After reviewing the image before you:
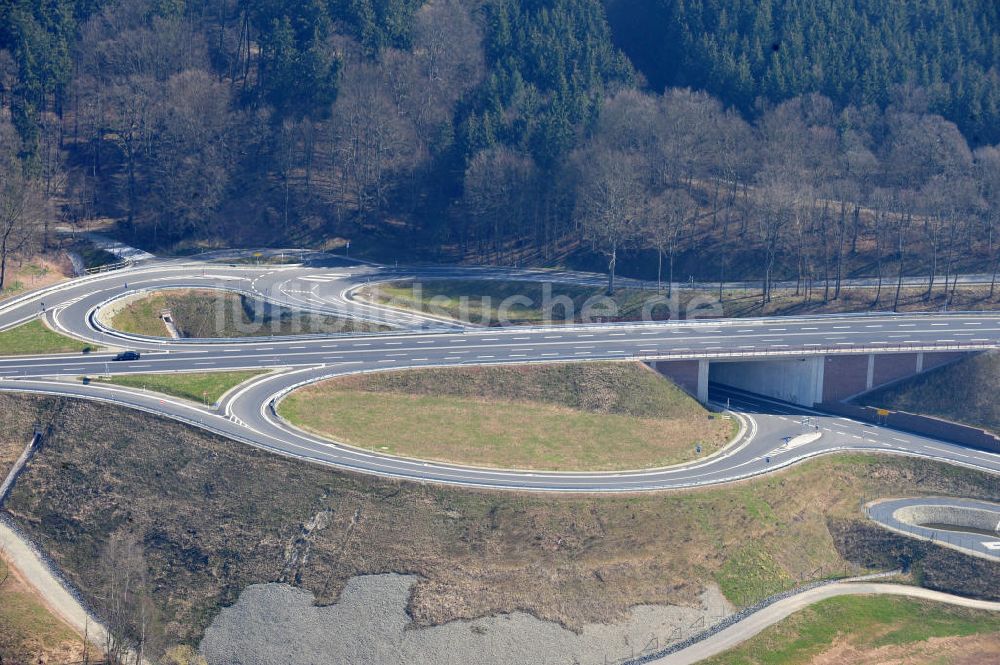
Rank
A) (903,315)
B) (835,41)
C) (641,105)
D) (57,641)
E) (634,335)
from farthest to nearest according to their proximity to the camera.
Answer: (835,41) < (641,105) < (903,315) < (634,335) < (57,641)

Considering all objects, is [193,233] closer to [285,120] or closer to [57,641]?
[285,120]

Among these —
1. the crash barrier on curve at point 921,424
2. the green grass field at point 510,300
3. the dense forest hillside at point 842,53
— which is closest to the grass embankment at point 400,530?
the crash barrier on curve at point 921,424

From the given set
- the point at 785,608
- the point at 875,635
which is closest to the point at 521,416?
the point at 785,608

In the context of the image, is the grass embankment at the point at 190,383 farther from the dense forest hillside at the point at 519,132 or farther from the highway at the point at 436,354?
the dense forest hillside at the point at 519,132

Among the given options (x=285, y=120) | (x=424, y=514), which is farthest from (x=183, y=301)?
(x=424, y=514)

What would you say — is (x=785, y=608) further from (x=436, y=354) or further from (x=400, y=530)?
(x=436, y=354)

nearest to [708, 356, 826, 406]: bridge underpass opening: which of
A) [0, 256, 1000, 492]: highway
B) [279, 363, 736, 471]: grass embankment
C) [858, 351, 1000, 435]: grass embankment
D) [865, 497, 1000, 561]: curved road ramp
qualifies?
[0, 256, 1000, 492]: highway
